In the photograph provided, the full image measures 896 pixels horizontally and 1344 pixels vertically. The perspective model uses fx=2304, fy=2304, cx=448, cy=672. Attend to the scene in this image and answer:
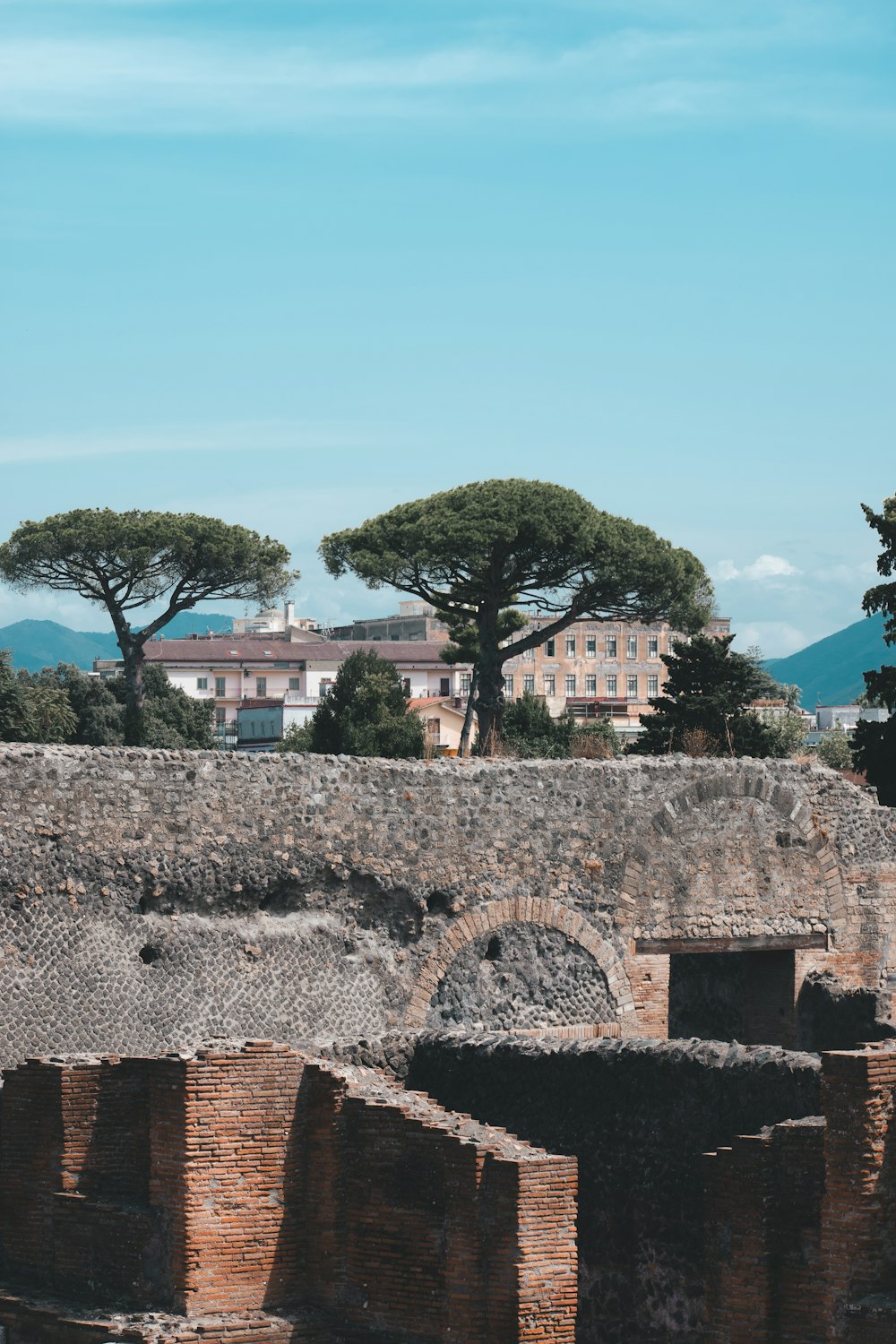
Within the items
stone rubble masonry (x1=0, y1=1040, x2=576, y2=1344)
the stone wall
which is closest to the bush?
stone rubble masonry (x1=0, y1=1040, x2=576, y2=1344)

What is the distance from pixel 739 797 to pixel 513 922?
2.61m

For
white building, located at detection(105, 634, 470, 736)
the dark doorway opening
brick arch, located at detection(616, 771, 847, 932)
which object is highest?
white building, located at detection(105, 634, 470, 736)

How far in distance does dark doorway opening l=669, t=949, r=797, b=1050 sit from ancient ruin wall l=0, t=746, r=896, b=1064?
36cm

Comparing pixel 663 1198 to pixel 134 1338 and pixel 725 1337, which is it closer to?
pixel 725 1337

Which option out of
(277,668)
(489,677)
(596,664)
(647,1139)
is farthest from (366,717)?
(596,664)

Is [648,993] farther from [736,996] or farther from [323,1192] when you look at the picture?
[323,1192]

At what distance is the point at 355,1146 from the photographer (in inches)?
519

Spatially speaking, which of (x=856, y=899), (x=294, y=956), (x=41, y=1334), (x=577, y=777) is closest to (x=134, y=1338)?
(x=41, y=1334)

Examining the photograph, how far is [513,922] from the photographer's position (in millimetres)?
17953

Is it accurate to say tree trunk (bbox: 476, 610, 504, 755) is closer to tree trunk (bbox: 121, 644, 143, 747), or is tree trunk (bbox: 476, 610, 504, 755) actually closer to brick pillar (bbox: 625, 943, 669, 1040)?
tree trunk (bbox: 121, 644, 143, 747)

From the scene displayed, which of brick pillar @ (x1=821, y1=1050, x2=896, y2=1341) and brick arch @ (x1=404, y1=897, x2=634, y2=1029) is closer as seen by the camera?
brick pillar @ (x1=821, y1=1050, x2=896, y2=1341)

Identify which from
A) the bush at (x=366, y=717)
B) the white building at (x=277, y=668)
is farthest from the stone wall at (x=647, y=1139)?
the white building at (x=277, y=668)

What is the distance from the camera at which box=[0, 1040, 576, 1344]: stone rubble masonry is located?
12.3m

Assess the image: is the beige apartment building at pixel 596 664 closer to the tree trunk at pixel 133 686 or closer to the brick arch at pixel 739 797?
the tree trunk at pixel 133 686
